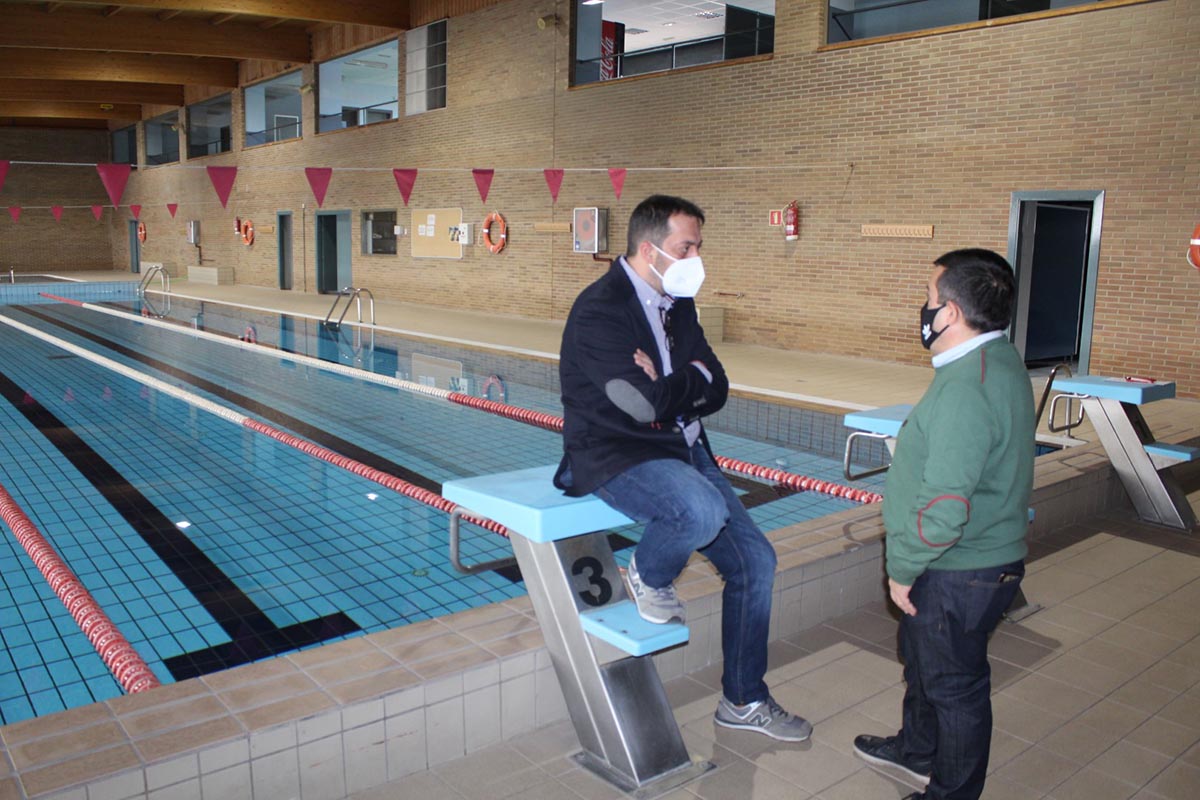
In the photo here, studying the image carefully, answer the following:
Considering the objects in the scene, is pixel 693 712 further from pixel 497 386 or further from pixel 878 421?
pixel 497 386

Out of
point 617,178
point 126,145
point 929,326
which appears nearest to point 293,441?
point 929,326

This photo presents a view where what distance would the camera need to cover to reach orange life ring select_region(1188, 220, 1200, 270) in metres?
7.76

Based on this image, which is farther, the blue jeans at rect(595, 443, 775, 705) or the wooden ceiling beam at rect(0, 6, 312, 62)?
the wooden ceiling beam at rect(0, 6, 312, 62)

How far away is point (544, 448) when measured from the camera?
248 inches

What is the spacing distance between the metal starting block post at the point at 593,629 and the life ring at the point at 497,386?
558 cm

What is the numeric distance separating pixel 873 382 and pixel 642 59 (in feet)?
24.1

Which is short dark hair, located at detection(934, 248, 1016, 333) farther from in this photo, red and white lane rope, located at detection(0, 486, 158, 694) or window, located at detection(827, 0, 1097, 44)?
window, located at detection(827, 0, 1097, 44)

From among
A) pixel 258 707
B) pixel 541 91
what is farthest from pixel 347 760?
pixel 541 91

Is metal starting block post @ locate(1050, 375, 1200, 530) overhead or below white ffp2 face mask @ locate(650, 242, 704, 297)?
below

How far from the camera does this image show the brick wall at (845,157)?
809 centimetres

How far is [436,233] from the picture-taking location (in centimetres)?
1619

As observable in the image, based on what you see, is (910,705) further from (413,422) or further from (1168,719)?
(413,422)

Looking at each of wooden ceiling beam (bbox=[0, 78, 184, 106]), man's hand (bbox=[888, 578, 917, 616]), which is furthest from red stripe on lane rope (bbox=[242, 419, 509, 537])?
wooden ceiling beam (bbox=[0, 78, 184, 106])

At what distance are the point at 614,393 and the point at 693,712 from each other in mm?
1048
